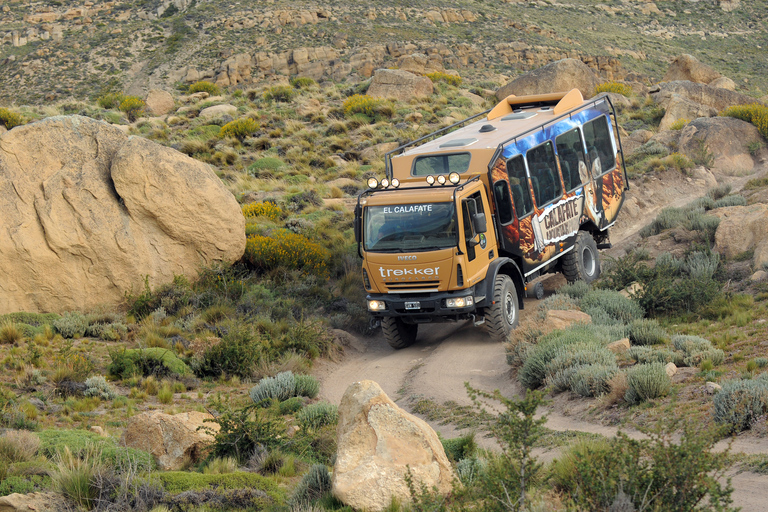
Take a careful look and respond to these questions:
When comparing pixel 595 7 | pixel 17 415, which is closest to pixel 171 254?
pixel 17 415

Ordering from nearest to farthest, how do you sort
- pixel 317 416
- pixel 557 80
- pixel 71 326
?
1. pixel 317 416
2. pixel 71 326
3. pixel 557 80

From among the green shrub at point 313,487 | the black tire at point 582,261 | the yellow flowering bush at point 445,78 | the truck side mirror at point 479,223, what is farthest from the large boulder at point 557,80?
the green shrub at point 313,487

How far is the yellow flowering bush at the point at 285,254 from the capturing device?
14.7 m

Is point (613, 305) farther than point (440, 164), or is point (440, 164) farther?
point (440, 164)

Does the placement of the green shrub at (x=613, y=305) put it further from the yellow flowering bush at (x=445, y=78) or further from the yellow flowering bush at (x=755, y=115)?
the yellow flowering bush at (x=445, y=78)

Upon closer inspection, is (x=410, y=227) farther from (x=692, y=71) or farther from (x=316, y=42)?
(x=316, y=42)

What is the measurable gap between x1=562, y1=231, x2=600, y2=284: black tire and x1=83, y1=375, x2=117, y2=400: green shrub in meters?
8.79

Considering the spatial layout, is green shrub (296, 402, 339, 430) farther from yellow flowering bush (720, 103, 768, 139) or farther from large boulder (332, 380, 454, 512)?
yellow flowering bush (720, 103, 768, 139)

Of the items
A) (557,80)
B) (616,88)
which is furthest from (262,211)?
(616,88)

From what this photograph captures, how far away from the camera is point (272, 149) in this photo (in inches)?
945

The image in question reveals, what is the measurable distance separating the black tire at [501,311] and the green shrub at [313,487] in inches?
225

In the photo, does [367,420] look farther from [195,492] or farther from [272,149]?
[272,149]

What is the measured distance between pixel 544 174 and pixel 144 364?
7749 mm

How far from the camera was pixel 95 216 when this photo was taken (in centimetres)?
1249
